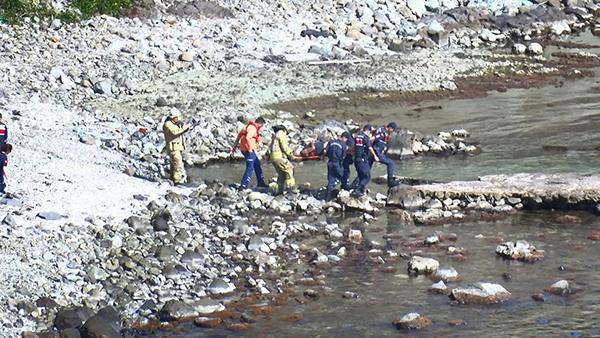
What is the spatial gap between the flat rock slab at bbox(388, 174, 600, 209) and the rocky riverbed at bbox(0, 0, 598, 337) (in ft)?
3.10

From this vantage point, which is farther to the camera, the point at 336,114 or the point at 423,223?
the point at 336,114

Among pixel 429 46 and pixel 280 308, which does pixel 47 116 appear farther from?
pixel 429 46

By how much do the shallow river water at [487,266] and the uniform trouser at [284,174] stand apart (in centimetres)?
160

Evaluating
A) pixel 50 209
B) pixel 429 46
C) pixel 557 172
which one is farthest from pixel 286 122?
pixel 429 46

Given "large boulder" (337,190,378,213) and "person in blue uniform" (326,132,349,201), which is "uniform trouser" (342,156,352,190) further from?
"large boulder" (337,190,378,213)

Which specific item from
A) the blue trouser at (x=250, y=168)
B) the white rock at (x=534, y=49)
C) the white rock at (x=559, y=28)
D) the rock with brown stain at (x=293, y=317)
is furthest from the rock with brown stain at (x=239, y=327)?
the white rock at (x=559, y=28)

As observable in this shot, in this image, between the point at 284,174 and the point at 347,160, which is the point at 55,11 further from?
the point at 347,160

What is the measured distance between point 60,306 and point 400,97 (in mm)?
19533

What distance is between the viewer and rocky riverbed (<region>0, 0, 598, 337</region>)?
718 inches

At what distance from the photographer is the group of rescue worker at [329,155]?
2361 cm

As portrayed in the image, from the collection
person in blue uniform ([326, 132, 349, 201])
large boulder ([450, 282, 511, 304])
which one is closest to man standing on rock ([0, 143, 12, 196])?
person in blue uniform ([326, 132, 349, 201])

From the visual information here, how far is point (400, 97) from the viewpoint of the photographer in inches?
1378

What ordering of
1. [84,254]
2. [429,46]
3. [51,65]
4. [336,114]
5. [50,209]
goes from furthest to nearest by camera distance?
[429,46] → [51,65] → [336,114] → [50,209] → [84,254]

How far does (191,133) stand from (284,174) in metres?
5.57
